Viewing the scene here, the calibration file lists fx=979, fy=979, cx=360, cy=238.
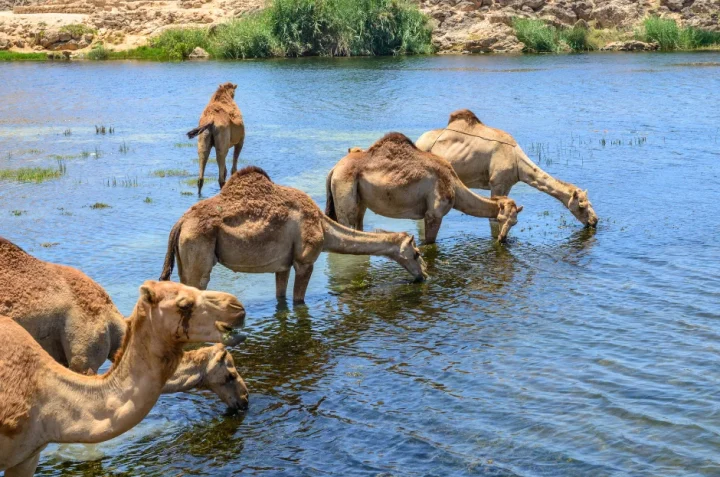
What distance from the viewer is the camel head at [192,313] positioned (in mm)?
5379

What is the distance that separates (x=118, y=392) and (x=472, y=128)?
10068 mm

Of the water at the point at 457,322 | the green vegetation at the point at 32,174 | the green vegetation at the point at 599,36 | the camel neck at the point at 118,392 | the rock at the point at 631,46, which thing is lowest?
the water at the point at 457,322

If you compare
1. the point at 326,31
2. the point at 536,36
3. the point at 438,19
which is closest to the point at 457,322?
the point at 326,31

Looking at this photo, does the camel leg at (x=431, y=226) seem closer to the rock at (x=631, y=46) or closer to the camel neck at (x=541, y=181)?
the camel neck at (x=541, y=181)

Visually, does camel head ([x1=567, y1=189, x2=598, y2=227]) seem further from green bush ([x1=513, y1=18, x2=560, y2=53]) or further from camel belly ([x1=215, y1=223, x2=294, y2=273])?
green bush ([x1=513, y1=18, x2=560, y2=53])

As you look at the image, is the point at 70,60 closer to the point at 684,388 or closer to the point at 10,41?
the point at 10,41

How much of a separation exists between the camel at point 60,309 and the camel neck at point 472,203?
22.9 ft

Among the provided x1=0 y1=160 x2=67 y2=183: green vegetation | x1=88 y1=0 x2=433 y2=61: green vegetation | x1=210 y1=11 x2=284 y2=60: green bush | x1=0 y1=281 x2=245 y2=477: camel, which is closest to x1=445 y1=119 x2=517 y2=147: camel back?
x1=0 y1=160 x2=67 y2=183: green vegetation

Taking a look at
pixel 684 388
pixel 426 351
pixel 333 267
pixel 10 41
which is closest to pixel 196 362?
pixel 426 351

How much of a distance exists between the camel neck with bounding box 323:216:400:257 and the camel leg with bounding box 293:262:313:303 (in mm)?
315

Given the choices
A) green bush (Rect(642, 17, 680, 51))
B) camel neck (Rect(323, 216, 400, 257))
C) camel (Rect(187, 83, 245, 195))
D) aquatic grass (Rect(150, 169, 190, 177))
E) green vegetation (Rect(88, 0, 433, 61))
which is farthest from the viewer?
green vegetation (Rect(88, 0, 433, 61))

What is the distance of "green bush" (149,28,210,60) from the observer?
5331 centimetres

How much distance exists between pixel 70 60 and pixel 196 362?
1928 inches

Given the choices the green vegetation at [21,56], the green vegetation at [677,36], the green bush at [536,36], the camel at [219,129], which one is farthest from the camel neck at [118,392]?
the green vegetation at [21,56]
